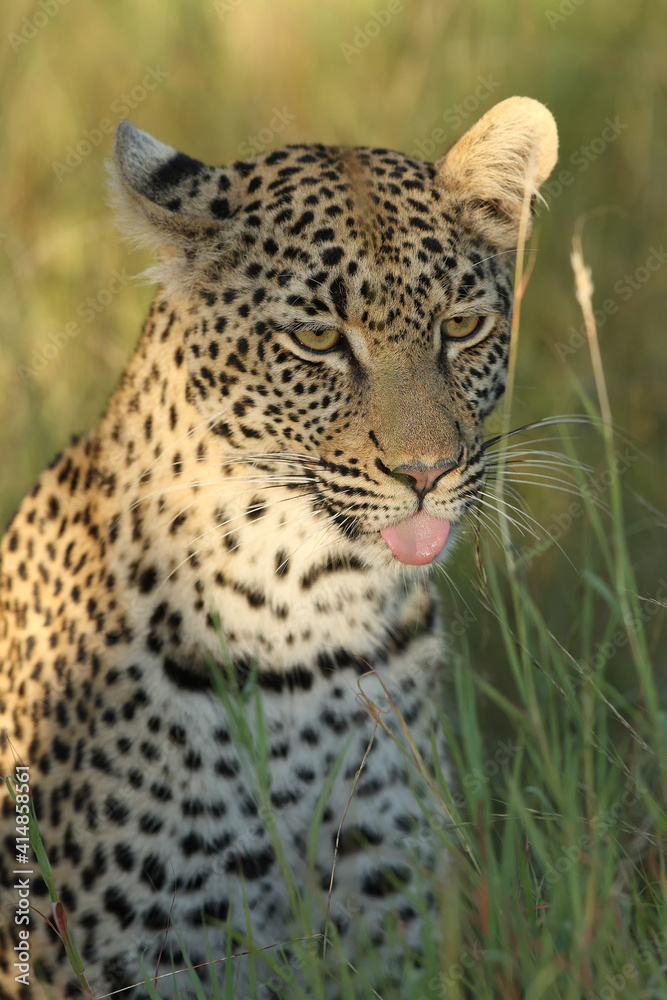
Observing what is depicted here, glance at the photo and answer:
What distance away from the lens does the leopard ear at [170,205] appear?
336 centimetres

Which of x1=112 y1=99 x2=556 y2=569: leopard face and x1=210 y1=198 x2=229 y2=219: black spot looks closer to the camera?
x1=112 y1=99 x2=556 y2=569: leopard face

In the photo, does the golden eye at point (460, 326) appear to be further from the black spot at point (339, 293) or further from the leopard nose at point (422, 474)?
the leopard nose at point (422, 474)

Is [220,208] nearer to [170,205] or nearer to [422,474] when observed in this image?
[170,205]

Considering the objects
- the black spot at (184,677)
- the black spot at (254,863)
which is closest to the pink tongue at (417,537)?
the black spot at (184,677)

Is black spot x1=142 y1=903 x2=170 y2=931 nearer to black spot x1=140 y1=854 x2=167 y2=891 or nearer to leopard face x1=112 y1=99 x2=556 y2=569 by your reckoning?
black spot x1=140 y1=854 x2=167 y2=891

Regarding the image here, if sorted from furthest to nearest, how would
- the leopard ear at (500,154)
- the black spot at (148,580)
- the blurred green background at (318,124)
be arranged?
the blurred green background at (318,124), the leopard ear at (500,154), the black spot at (148,580)

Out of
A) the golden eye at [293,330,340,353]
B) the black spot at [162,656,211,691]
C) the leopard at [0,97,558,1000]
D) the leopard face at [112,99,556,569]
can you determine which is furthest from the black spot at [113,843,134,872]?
the golden eye at [293,330,340,353]

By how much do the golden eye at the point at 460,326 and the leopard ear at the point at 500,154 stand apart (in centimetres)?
40

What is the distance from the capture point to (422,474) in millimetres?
3188

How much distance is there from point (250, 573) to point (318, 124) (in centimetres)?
408

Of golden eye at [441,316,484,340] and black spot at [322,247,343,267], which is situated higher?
black spot at [322,247,343,267]

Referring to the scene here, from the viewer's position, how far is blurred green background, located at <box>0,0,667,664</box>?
233 inches

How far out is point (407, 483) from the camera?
3223 mm

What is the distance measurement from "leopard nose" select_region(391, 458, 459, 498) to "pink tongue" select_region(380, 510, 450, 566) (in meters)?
0.11
